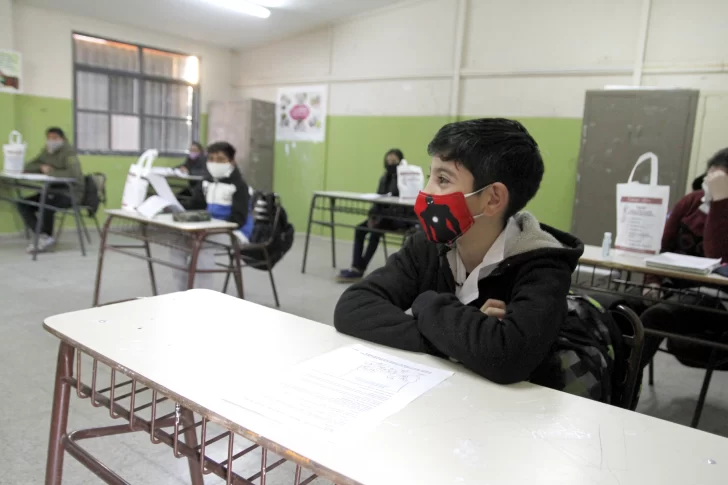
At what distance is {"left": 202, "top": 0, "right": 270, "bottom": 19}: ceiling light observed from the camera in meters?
5.74

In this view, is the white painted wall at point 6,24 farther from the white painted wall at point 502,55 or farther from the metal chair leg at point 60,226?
the white painted wall at point 502,55

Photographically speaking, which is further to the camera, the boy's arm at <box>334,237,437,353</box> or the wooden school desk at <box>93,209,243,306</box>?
the wooden school desk at <box>93,209,243,306</box>

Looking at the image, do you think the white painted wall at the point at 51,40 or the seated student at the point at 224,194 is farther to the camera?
the white painted wall at the point at 51,40

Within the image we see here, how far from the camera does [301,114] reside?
6977mm

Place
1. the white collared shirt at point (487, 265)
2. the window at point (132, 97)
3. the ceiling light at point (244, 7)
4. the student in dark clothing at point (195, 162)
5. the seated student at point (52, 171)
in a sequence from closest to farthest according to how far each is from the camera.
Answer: the white collared shirt at point (487, 265)
the seated student at point (52, 171)
the ceiling light at point (244, 7)
the window at point (132, 97)
the student in dark clothing at point (195, 162)

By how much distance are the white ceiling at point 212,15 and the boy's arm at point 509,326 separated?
18.3ft

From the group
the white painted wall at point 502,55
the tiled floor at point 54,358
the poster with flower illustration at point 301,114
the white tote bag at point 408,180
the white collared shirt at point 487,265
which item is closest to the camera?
the white collared shirt at point 487,265

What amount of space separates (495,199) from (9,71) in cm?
589

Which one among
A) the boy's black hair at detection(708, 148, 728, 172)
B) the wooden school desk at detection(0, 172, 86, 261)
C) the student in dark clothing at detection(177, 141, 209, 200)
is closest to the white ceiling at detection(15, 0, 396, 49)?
the student in dark clothing at detection(177, 141, 209, 200)

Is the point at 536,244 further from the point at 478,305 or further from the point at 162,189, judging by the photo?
the point at 162,189

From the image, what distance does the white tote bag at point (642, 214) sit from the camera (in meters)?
2.04

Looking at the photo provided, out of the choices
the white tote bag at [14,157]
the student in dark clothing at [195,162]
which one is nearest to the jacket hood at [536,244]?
the white tote bag at [14,157]

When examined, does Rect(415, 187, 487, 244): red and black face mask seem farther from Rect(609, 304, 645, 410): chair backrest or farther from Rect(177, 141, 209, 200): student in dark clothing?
Rect(177, 141, 209, 200): student in dark clothing

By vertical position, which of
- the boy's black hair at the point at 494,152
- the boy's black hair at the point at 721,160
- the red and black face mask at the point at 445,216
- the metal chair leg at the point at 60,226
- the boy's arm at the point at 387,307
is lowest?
the metal chair leg at the point at 60,226
